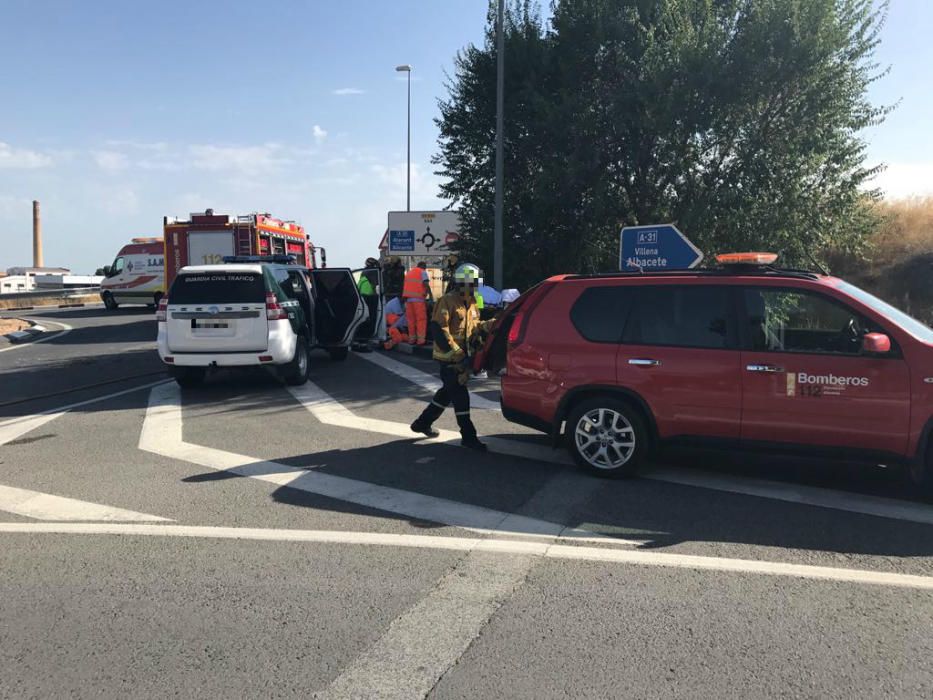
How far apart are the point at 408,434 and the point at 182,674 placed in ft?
15.5

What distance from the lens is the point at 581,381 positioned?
606 centimetres

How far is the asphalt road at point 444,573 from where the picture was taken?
3092 mm

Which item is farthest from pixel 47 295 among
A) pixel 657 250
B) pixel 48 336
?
pixel 657 250

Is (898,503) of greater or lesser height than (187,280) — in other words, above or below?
below

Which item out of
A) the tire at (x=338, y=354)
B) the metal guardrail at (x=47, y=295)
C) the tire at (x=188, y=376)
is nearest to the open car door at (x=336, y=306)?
the tire at (x=338, y=354)

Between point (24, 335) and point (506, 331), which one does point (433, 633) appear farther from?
point (24, 335)

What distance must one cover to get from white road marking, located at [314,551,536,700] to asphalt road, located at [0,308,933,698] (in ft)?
0.04

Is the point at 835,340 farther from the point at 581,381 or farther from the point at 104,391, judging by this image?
the point at 104,391

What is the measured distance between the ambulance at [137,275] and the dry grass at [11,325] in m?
4.86

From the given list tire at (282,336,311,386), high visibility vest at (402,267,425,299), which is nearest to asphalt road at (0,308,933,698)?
tire at (282,336,311,386)

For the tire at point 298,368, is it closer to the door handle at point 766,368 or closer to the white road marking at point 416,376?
the white road marking at point 416,376

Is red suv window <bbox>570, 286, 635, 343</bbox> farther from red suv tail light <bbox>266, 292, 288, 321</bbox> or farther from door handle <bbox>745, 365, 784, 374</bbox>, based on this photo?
red suv tail light <bbox>266, 292, 288, 321</bbox>

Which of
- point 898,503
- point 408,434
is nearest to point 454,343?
point 408,434

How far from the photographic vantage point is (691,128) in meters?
14.8
